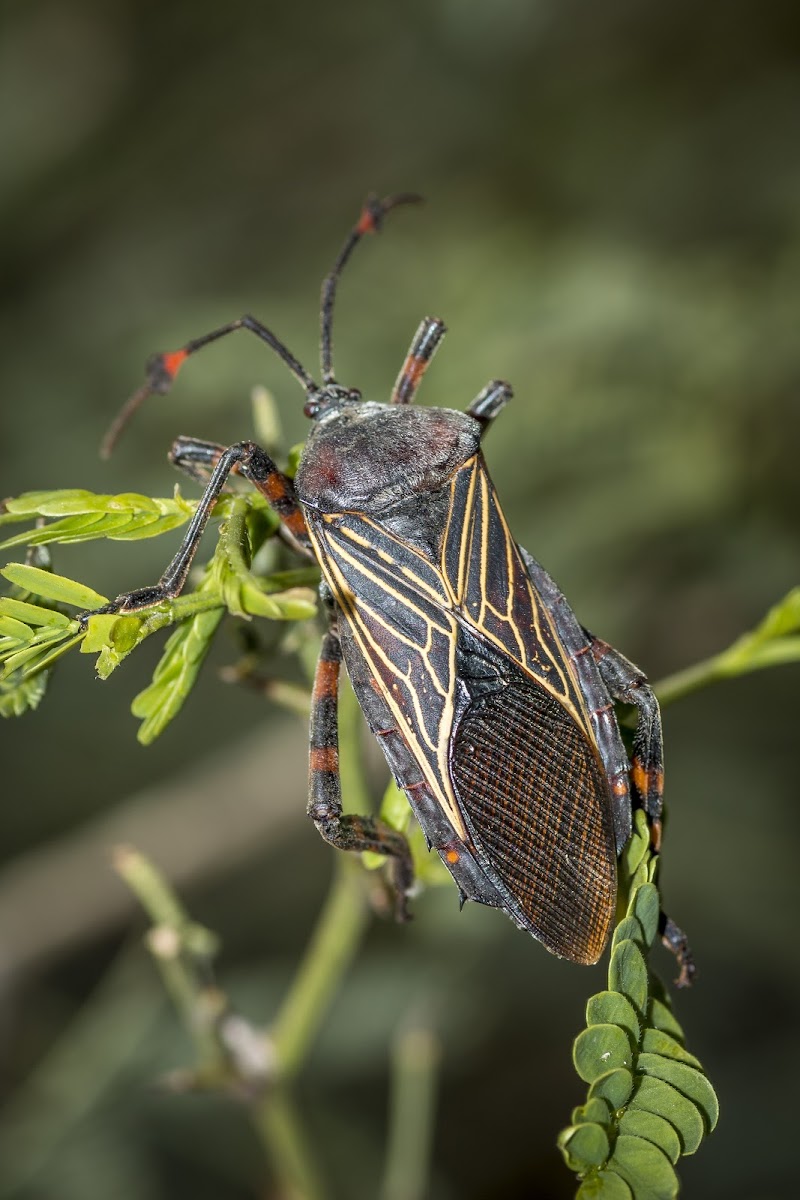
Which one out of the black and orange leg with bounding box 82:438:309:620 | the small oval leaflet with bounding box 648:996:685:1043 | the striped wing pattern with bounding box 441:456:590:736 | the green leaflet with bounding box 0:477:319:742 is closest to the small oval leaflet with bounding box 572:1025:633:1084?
the small oval leaflet with bounding box 648:996:685:1043

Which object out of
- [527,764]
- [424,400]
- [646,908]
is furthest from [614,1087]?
[424,400]

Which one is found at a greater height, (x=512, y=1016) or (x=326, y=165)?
(x=326, y=165)

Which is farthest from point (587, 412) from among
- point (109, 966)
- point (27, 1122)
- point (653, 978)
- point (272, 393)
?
point (109, 966)

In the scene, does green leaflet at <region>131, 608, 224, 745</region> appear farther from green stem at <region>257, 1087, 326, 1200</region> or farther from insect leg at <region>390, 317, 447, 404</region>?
green stem at <region>257, 1087, 326, 1200</region>

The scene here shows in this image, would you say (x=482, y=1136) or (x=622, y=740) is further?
(x=482, y=1136)

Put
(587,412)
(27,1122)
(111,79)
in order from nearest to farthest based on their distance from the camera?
(27,1122), (587,412), (111,79)

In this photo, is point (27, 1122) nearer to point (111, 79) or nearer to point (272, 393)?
point (272, 393)

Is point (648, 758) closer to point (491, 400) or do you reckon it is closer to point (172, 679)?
point (172, 679)
